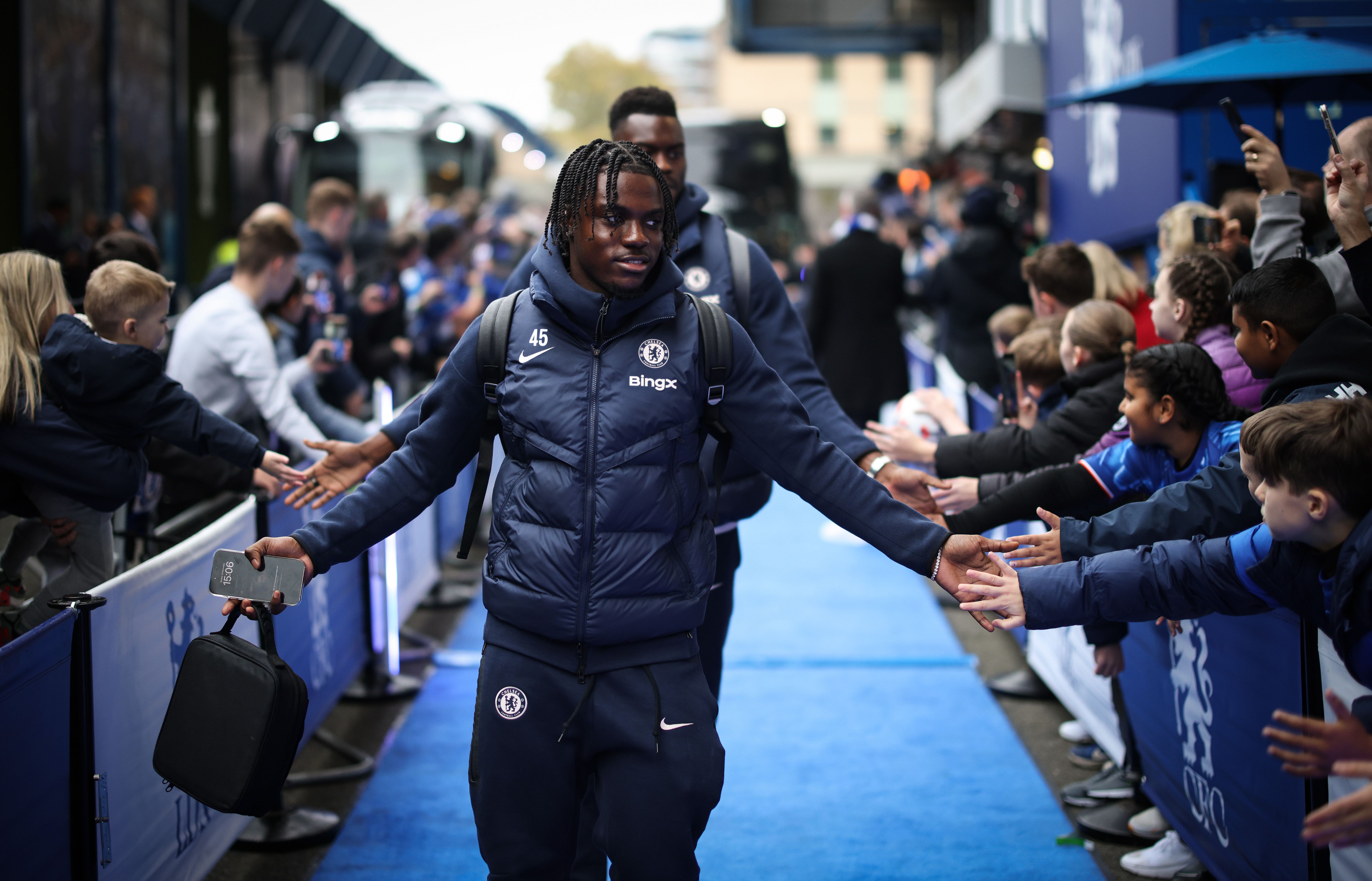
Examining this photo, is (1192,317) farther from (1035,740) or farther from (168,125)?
(168,125)

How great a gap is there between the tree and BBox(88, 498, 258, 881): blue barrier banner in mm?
69101

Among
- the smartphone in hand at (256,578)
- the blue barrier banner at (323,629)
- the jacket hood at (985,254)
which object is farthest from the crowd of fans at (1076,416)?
the jacket hood at (985,254)

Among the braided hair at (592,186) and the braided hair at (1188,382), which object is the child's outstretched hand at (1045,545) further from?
the braided hair at (592,186)

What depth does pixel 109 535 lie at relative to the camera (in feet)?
14.3

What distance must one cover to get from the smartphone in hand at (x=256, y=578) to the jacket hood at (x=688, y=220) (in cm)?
145

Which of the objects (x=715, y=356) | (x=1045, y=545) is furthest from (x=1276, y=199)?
(x=715, y=356)

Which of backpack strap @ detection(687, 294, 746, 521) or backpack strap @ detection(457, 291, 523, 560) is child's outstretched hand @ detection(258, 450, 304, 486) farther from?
backpack strap @ detection(687, 294, 746, 521)

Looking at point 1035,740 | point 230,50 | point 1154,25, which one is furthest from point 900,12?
point 1035,740

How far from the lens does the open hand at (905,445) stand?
468 cm

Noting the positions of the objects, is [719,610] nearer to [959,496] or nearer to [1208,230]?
[959,496]

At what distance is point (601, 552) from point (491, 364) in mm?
505

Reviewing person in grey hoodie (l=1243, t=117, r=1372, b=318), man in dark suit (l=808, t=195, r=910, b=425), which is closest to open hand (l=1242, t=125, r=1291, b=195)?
person in grey hoodie (l=1243, t=117, r=1372, b=318)

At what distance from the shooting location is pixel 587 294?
287cm

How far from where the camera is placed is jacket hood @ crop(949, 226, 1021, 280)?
8242 millimetres
